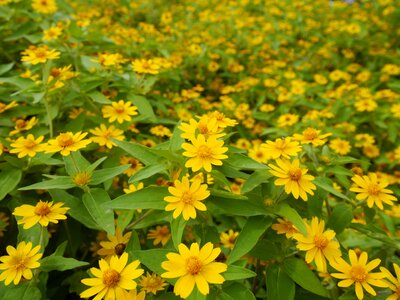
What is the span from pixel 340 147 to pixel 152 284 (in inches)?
70.6

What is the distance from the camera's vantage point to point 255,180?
1.25 metres

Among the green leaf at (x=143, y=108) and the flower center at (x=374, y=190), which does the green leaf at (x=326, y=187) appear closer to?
the flower center at (x=374, y=190)

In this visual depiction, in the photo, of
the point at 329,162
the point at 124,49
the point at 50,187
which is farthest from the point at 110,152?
the point at 124,49

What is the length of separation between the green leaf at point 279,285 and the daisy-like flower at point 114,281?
1.46ft

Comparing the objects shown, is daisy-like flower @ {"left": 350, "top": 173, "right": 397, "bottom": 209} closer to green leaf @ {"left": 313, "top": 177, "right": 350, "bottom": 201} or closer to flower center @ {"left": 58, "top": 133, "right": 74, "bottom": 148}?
green leaf @ {"left": 313, "top": 177, "right": 350, "bottom": 201}

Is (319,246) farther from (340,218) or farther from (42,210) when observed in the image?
(42,210)

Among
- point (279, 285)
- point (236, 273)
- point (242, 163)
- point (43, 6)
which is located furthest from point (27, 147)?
point (43, 6)

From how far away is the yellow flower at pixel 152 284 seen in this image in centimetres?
120

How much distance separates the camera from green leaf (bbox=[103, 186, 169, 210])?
117 centimetres

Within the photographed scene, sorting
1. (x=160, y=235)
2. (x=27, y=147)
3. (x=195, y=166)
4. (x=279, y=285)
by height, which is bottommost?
(x=160, y=235)

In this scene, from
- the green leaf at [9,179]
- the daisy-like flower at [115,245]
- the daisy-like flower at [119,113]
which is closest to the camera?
the daisy-like flower at [115,245]

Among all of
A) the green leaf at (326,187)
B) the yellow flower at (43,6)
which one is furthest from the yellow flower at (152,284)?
the yellow flower at (43,6)

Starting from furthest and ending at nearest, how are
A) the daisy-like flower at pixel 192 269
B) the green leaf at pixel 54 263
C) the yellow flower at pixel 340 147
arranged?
the yellow flower at pixel 340 147
the green leaf at pixel 54 263
the daisy-like flower at pixel 192 269

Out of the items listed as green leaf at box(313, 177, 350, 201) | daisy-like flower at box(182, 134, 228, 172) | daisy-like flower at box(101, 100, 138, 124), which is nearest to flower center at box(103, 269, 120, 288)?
daisy-like flower at box(182, 134, 228, 172)
